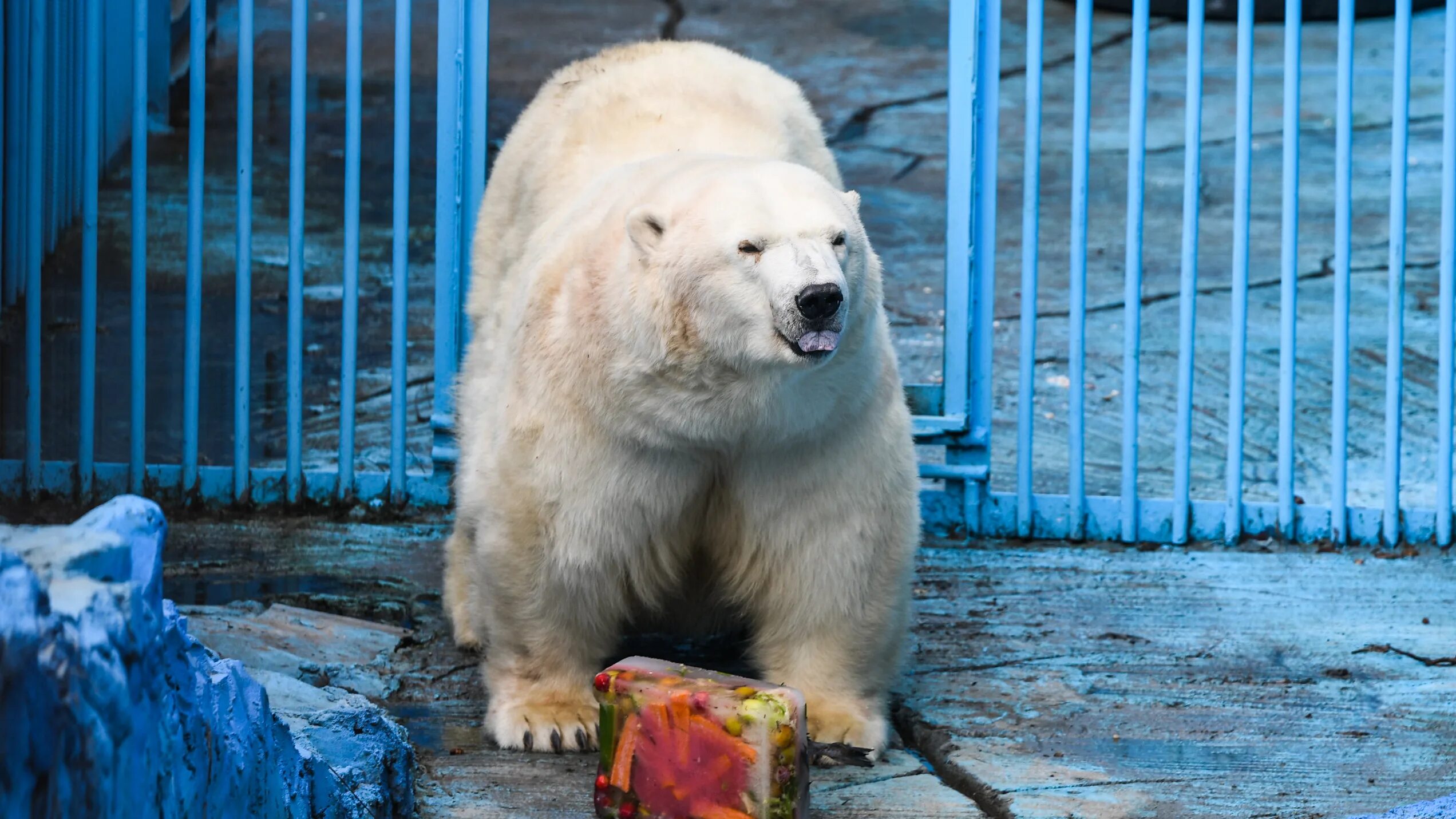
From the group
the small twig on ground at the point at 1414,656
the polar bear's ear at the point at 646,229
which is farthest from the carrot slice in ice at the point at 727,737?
the small twig on ground at the point at 1414,656

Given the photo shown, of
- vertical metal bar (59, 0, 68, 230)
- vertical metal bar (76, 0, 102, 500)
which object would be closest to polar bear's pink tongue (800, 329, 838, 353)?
vertical metal bar (76, 0, 102, 500)

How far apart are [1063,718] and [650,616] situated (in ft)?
2.61

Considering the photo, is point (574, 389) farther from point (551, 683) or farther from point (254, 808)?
point (254, 808)

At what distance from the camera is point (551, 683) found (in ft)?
9.31

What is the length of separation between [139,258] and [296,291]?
0.42 metres

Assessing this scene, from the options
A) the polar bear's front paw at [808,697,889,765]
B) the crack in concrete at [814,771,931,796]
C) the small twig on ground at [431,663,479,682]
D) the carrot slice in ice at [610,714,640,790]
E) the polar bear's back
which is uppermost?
the polar bear's back

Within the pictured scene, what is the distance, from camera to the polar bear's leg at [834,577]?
2.70 meters

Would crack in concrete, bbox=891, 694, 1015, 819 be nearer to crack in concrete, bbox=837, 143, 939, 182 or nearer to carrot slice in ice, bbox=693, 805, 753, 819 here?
carrot slice in ice, bbox=693, 805, 753, 819

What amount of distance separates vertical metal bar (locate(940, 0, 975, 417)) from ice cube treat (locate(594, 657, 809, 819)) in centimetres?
215

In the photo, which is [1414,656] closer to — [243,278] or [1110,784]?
[1110,784]

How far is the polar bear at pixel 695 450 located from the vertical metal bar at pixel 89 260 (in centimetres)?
168

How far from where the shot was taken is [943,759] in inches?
107

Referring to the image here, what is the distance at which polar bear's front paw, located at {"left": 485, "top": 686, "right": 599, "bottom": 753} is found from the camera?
2738 millimetres

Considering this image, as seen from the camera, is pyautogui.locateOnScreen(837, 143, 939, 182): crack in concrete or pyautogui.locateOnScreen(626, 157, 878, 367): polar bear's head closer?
pyautogui.locateOnScreen(626, 157, 878, 367): polar bear's head
